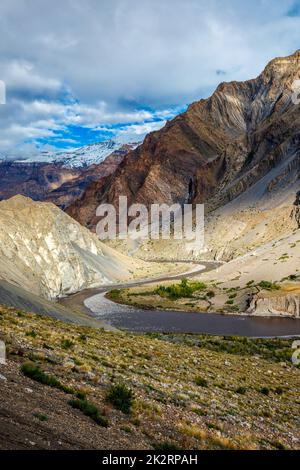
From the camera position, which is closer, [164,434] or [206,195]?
[164,434]

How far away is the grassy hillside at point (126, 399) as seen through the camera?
358 inches

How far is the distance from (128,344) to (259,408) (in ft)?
30.2

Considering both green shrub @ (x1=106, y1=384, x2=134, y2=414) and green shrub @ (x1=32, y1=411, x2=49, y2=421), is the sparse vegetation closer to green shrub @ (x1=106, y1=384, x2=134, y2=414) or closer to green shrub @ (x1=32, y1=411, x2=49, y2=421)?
green shrub @ (x1=106, y1=384, x2=134, y2=414)

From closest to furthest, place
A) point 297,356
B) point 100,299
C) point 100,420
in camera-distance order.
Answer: point 100,420, point 297,356, point 100,299

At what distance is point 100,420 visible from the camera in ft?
33.0

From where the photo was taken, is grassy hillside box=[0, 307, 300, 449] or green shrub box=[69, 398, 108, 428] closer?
grassy hillside box=[0, 307, 300, 449]

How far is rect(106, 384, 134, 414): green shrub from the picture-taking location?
11.6 m

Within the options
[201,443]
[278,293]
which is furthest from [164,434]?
[278,293]

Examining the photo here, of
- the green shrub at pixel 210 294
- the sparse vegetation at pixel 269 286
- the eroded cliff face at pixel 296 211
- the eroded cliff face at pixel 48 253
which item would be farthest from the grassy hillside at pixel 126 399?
the eroded cliff face at pixel 296 211

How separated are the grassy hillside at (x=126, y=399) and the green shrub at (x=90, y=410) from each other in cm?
2

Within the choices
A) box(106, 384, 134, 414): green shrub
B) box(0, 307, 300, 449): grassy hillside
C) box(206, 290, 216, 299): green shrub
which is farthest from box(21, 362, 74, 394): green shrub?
box(206, 290, 216, 299): green shrub

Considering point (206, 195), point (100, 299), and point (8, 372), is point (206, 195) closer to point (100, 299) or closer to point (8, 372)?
point (100, 299)

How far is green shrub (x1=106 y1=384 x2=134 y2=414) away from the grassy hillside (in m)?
0.03

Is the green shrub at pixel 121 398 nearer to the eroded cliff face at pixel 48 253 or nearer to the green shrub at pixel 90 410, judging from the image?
the green shrub at pixel 90 410
